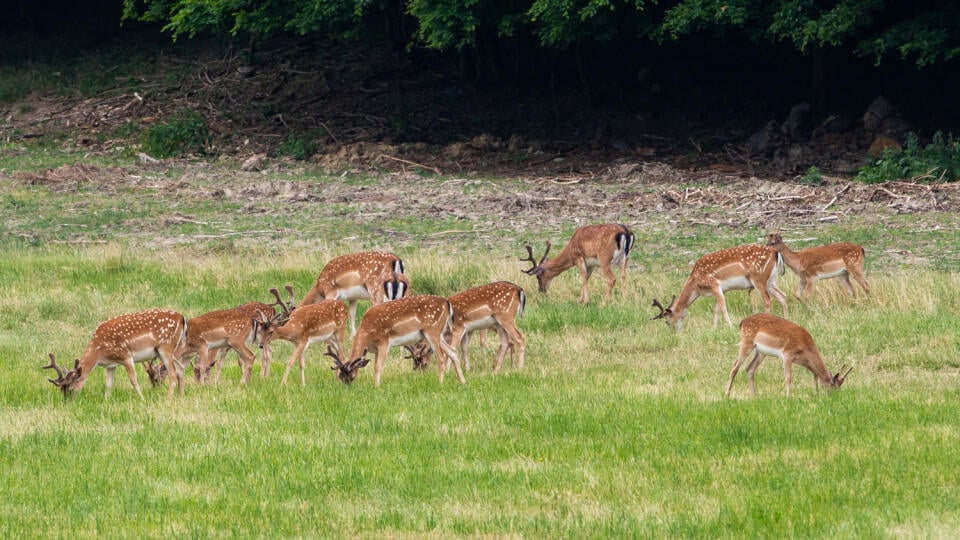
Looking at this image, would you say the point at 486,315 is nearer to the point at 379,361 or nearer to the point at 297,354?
the point at 379,361

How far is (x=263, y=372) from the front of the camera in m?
13.2

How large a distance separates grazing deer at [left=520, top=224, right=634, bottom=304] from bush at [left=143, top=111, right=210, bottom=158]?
15.6 meters

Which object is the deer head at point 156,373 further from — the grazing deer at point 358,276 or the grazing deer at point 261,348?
the grazing deer at point 358,276

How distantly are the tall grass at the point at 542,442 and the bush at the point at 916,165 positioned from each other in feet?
27.8

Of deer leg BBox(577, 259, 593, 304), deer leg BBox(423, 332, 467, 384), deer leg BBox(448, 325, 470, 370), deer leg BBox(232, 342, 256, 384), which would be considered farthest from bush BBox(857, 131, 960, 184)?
deer leg BBox(232, 342, 256, 384)

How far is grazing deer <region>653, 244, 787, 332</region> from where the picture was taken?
590 inches

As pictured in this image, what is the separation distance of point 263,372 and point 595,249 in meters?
5.03

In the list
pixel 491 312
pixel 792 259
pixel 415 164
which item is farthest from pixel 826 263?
pixel 415 164

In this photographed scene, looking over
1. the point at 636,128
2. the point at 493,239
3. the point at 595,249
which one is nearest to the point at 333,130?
the point at 636,128

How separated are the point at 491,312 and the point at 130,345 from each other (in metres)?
3.34

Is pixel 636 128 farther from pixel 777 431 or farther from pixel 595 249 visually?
pixel 777 431

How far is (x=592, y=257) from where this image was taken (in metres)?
16.8

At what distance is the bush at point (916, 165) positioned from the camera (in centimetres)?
2334

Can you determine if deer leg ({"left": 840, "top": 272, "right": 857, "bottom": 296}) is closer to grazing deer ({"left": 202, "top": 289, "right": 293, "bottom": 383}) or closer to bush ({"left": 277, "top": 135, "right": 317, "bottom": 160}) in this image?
grazing deer ({"left": 202, "top": 289, "right": 293, "bottom": 383})
